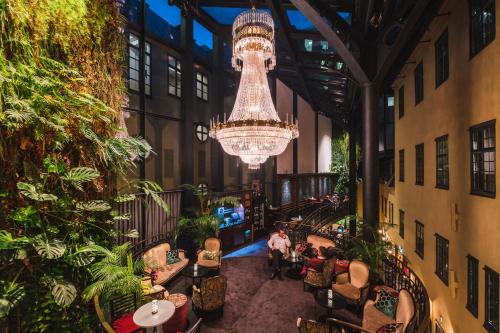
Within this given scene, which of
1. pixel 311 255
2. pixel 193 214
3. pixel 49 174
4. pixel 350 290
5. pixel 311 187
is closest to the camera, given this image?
pixel 49 174

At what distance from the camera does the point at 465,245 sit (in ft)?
16.7

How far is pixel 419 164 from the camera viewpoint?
809 cm

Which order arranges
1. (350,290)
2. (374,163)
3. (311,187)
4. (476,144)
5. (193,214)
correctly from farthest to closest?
(311,187), (193,214), (374,163), (350,290), (476,144)

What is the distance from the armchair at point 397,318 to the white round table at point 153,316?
242cm

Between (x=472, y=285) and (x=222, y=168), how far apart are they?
8.93m

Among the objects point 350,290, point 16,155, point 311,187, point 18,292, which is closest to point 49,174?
point 16,155

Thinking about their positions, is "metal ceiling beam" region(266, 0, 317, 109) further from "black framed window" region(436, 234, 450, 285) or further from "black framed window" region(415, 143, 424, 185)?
"black framed window" region(436, 234, 450, 285)

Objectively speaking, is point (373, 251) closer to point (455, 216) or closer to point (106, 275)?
point (455, 216)

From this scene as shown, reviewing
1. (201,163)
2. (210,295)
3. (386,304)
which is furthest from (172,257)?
(386,304)

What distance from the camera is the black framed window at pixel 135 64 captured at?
25.7 ft

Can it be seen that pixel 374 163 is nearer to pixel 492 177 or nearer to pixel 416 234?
pixel 492 177

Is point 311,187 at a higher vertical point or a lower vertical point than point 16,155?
lower

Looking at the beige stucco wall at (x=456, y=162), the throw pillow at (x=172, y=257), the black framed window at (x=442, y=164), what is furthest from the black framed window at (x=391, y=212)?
the throw pillow at (x=172, y=257)

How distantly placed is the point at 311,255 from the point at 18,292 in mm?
6343
